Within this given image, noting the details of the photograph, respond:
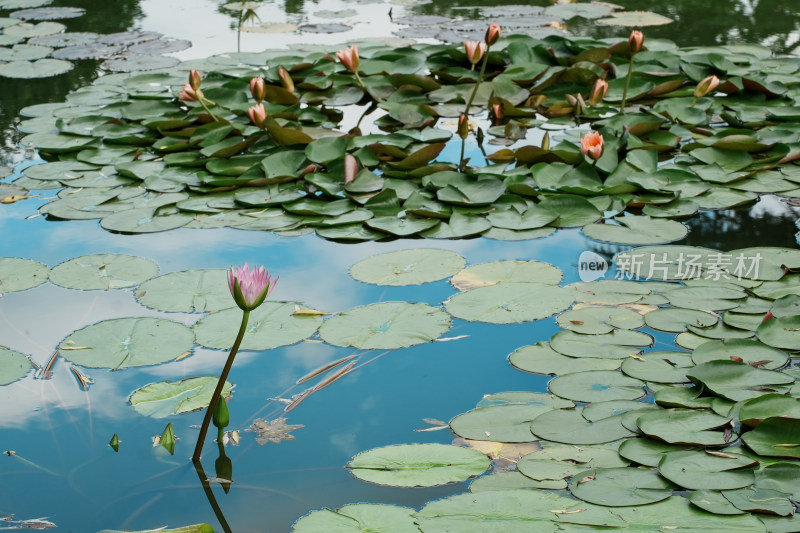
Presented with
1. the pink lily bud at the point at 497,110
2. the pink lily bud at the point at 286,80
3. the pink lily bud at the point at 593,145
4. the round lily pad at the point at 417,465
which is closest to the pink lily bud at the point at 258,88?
the pink lily bud at the point at 286,80

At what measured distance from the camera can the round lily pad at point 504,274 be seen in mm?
2584

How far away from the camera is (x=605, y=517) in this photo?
1.55m

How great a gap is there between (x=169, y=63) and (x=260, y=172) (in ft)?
6.55

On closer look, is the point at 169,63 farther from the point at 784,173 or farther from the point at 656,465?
the point at 656,465

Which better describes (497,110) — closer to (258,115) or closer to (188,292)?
(258,115)

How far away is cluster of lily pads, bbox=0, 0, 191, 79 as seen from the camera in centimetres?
499

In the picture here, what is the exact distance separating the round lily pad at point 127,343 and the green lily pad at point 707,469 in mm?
1266

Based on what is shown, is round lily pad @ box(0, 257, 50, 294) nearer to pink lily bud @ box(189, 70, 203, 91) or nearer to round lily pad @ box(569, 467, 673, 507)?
pink lily bud @ box(189, 70, 203, 91)

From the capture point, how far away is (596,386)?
6.64 feet

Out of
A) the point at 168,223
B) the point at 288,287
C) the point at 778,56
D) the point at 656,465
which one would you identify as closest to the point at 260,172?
the point at 168,223

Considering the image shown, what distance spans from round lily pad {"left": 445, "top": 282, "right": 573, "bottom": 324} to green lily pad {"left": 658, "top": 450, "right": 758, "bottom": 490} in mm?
744

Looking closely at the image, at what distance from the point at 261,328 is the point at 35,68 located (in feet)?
11.0

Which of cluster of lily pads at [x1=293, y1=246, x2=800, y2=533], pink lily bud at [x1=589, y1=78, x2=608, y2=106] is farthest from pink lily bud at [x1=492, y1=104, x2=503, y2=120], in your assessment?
cluster of lily pads at [x1=293, y1=246, x2=800, y2=533]

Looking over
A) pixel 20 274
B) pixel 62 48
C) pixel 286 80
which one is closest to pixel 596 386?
pixel 20 274
